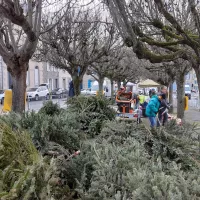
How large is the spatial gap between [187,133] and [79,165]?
191 centimetres

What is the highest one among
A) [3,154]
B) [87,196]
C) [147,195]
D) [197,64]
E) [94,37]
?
[94,37]

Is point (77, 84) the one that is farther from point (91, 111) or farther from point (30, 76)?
point (30, 76)

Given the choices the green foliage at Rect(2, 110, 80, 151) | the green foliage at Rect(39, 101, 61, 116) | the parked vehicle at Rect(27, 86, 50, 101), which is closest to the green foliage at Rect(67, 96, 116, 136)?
the green foliage at Rect(39, 101, 61, 116)

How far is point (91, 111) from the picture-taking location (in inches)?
268

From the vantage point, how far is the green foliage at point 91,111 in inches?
239

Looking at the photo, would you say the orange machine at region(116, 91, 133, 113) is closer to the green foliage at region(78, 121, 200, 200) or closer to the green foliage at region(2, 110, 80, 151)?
the green foliage at region(2, 110, 80, 151)

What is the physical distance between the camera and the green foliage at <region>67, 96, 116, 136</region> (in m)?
6.07

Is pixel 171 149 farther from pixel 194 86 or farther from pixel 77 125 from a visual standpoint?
pixel 194 86

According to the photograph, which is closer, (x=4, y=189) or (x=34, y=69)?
(x=4, y=189)

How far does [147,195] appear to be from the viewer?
1.91 m

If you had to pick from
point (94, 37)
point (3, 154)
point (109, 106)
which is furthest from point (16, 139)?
point (94, 37)

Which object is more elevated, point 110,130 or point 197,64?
point 197,64

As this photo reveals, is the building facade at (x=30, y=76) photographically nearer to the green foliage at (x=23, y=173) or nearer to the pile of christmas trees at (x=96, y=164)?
the pile of christmas trees at (x=96, y=164)

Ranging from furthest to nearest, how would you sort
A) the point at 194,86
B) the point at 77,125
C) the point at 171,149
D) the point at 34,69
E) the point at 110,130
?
the point at 194,86 < the point at 34,69 < the point at 77,125 < the point at 110,130 < the point at 171,149
